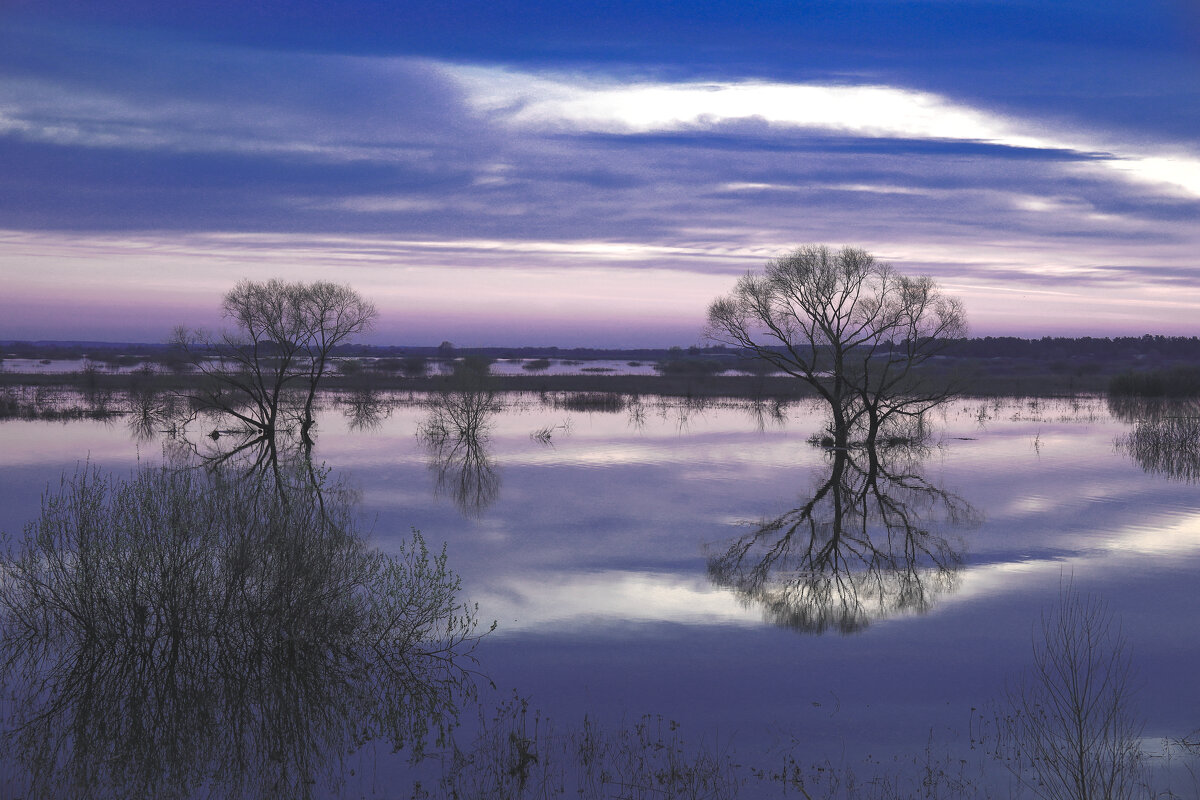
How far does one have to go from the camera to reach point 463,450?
3981cm

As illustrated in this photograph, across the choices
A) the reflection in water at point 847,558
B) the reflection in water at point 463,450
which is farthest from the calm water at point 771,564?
the reflection in water at point 463,450

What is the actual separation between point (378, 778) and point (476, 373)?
37.2 m

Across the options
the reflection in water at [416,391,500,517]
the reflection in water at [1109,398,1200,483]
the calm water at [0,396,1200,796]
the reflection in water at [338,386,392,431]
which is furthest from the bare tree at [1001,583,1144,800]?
the reflection in water at [338,386,392,431]

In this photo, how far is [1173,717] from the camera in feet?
37.0

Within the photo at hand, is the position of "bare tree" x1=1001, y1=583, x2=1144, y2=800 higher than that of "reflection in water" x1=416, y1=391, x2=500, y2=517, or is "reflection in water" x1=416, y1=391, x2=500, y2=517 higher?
"reflection in water" x1=416, y1=391, x2=500, y2=517

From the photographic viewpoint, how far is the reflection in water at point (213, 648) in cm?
1055

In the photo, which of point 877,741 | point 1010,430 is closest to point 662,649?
point 877,741

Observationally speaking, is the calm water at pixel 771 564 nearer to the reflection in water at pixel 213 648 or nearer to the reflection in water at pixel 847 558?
the reflection in water at pixel 847 558

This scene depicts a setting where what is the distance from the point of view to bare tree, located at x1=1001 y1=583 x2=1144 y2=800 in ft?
29.4

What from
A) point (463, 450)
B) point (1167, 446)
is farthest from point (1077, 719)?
point (1167, 446)

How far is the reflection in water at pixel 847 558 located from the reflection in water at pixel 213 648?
643 centimetres

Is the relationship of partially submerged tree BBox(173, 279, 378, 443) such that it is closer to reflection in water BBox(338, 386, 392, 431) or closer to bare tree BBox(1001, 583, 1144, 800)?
reflection in water BBox(338, 386, 392, 431)

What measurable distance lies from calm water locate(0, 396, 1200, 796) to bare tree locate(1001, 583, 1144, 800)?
Answer: 356 millimetres

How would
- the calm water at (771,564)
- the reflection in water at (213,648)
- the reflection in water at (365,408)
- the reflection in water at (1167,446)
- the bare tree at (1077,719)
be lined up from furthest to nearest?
1. the reflection in water at (365,408)
2. the reflection in water at (1167,446)
3. the calm water at (771,564)
4. the reflection in water at (213,648)
5. the bare tree at (1077,719)
